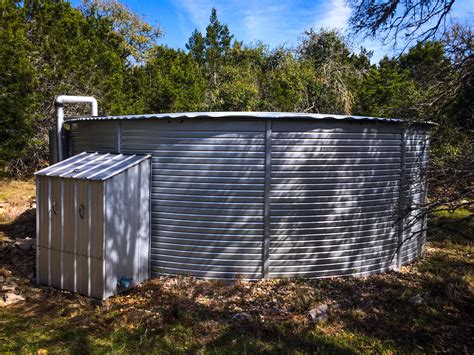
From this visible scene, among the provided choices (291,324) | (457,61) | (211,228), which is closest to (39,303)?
(211,228)

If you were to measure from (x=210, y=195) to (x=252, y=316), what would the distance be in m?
1.88

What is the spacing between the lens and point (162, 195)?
6219 mm

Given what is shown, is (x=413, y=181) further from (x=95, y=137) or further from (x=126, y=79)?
(x=126, y=79)

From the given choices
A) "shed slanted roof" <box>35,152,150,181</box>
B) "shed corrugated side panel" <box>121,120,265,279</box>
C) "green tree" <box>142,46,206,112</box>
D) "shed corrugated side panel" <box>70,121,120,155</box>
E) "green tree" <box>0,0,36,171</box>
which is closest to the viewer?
"shed slanted roof" <box>35,152,150,181</box>

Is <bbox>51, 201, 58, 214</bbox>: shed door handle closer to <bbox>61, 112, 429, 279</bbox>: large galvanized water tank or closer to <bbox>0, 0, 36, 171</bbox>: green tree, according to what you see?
<bbox>61, 112, 429, 279</bbox>: large galvanized water tank

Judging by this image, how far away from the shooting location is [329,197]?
245 inches

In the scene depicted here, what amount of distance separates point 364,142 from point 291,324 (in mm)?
3124

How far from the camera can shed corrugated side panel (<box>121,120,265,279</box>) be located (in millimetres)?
5961

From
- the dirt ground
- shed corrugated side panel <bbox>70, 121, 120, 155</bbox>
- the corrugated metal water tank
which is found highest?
shed corrugated side panel <bbox>70, 121, 120, 155</bbox>

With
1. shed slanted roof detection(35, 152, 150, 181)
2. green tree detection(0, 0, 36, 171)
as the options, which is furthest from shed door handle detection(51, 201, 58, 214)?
green tree detection(0, 0, 36, 171)

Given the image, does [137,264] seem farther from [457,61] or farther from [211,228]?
[457,61]

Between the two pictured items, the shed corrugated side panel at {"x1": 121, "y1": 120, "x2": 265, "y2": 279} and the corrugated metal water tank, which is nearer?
the corrugated metal water tank

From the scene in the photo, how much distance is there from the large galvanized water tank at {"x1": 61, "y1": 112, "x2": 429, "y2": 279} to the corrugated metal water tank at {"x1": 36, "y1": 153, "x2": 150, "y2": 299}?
343 mm

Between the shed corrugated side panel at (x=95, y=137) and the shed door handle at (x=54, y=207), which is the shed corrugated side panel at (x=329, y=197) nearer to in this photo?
the shed corrugated side panel at (x=95, y=137)
